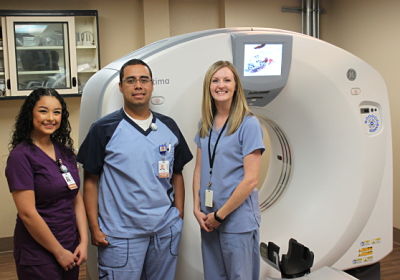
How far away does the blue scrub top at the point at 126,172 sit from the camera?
1725mm

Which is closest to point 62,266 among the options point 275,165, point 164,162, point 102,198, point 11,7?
point 102,198

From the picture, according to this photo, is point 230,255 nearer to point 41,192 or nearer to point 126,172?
point 126,172

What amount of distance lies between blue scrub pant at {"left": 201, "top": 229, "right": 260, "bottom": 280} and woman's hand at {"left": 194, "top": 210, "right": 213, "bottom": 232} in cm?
6

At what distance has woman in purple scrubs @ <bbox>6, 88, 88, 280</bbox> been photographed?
154 centimetres

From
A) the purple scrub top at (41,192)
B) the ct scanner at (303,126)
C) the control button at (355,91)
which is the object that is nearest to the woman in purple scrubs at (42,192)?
the purple scrub top at (41,192)

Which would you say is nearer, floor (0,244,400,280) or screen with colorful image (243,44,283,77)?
screen with colorful image (243,44,283,77)

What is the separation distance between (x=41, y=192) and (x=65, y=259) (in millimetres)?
236

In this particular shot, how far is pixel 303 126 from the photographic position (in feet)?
7.39

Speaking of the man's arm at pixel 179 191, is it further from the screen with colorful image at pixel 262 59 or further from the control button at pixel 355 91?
the control button at pixel 355 91

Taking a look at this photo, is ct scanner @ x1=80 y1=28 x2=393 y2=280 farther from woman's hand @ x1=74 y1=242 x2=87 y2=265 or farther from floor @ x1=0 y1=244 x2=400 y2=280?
floor @ x1=0 y1=244 x2=400 y2=280

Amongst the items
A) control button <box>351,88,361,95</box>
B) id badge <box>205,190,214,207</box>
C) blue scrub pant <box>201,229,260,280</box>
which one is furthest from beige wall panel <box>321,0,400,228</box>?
id badge <box>205,190,214,207</box>

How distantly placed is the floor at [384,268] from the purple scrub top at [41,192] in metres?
1.62

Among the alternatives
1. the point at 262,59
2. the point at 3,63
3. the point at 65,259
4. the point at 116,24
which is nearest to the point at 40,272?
the point at 65,259

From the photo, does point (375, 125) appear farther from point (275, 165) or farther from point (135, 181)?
point (135, 181)
